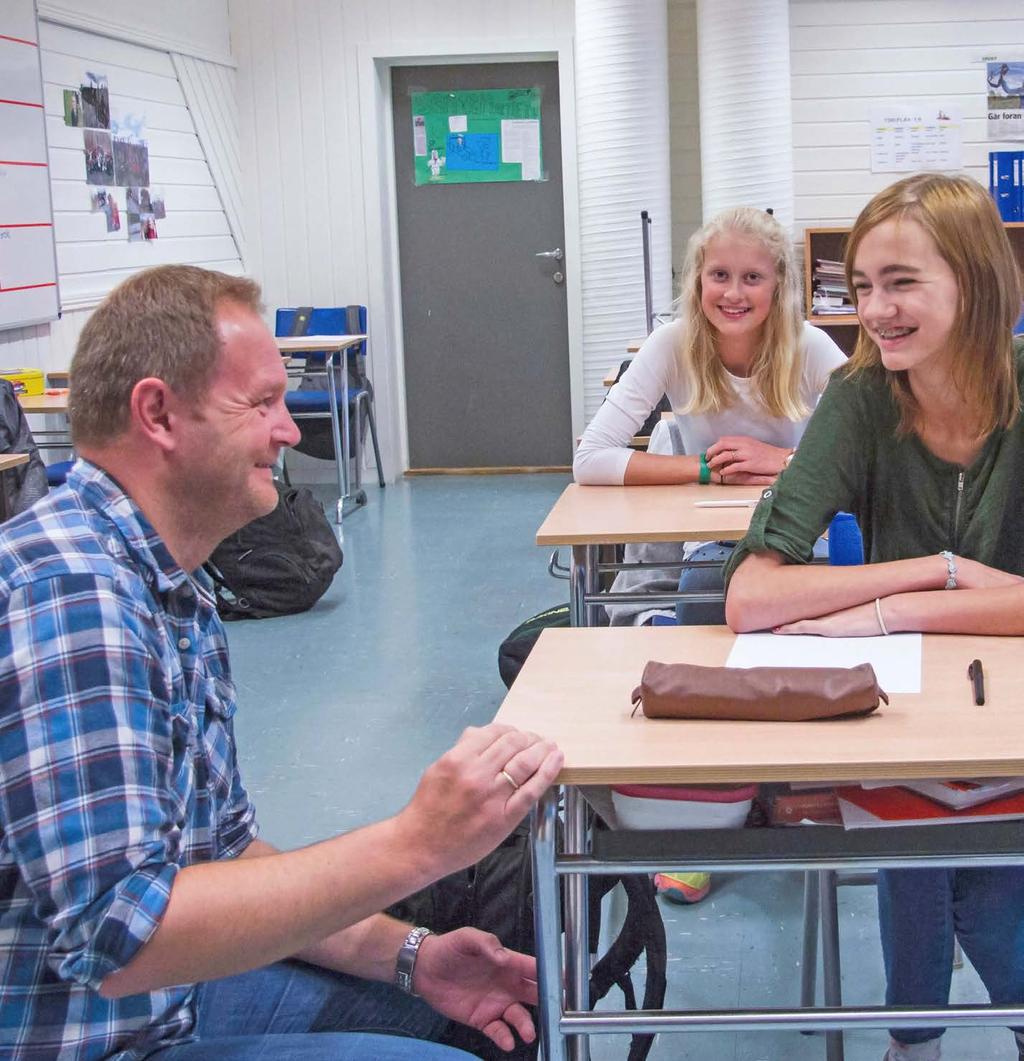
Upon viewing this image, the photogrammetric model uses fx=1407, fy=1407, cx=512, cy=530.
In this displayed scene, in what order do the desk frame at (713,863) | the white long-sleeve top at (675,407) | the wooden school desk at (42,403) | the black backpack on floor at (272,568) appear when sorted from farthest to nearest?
the black backpack on floor at (272,568), the wooden school desk at (42,403), the white long-sleeve top at (675,407), the desk frame at (713,863)

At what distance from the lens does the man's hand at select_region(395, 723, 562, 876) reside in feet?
3.65

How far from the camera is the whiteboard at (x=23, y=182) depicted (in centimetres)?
511

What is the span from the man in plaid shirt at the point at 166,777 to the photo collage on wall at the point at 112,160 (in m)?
4.98

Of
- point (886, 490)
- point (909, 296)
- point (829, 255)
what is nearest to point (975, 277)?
point (909, 296)

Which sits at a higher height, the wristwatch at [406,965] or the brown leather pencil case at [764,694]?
the brown leather pencil case at [764,694]

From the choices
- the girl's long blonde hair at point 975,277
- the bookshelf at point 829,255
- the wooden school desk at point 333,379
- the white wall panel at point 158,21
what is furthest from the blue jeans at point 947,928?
the bookshelf at point 829,255

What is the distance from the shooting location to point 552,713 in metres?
1.43

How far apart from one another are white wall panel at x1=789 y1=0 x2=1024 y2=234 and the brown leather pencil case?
6.03 metres

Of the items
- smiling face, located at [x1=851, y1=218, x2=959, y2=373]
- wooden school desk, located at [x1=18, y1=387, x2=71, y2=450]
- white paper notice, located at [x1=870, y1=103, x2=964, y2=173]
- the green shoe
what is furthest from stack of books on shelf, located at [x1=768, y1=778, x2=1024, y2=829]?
white paper notice, located at [x1=870, y1=103, x2=964, y2=173]

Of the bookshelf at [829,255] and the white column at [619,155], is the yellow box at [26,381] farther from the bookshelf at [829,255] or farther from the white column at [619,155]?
the bookshelf at [829,255]

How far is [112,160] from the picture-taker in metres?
6.08

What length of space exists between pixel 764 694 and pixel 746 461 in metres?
1.55

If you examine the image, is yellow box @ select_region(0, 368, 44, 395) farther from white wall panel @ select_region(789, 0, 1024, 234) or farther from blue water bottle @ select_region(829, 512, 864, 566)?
white wall panel @ select_region(789, 0, 1024, 234)

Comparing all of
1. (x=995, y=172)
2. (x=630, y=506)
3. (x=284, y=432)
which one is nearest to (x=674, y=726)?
(x=284, y=432)
